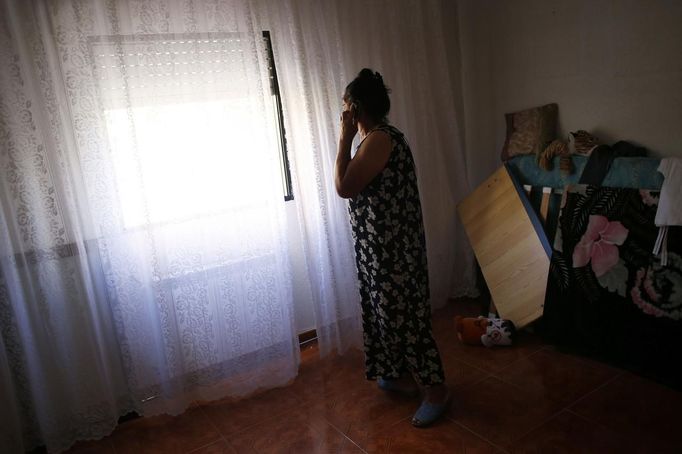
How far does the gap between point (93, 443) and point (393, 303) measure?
4.87 ft

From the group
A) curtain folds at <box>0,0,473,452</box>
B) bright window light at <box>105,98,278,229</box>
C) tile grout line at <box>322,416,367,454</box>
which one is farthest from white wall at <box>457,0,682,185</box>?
tile grout line at <box>322,416,367,454</box>

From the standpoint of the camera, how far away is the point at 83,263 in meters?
2.03

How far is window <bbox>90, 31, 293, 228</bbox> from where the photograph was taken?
6.63 feet

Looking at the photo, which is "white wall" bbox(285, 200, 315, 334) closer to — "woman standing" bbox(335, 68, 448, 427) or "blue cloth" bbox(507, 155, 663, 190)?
"woman standing" bbox(335, 68, 448, 427)

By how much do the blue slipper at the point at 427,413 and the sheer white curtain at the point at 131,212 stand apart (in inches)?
33.0

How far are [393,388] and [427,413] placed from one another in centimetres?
25

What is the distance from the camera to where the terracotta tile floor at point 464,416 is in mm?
1847

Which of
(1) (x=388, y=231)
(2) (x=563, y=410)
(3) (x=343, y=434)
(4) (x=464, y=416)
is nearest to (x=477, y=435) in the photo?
(4) (x=464, y=416)

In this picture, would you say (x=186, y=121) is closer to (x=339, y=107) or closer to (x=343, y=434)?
(x=339, y=107)

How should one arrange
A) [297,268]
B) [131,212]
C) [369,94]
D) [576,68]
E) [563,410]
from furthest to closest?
[297,268] → [576,68] → [131,212] → [563,410] → [369,94]


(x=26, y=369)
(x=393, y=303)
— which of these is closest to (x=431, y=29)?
(x=393, y=303)

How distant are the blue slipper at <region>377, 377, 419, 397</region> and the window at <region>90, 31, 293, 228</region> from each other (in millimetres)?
1044

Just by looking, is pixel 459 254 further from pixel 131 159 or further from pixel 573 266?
pixel 131 159

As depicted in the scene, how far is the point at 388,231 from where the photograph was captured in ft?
6.21
